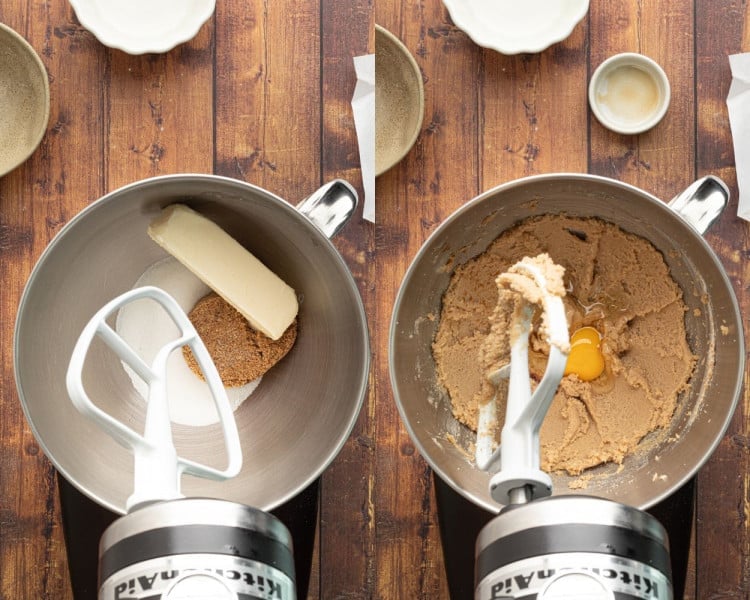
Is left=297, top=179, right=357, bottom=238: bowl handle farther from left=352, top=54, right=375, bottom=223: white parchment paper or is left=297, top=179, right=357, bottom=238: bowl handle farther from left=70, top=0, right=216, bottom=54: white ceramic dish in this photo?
left=70, top=0, right=216, bottom=54: white ceramic dish

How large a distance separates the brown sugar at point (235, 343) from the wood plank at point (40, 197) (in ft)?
0.78

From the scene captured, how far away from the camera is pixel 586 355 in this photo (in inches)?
44.6

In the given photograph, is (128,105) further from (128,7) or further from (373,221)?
(373,221)

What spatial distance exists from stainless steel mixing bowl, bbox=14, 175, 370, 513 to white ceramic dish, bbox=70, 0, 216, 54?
0.75 ft

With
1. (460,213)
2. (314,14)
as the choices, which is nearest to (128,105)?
(314,14)

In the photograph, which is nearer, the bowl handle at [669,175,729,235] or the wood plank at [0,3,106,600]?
the bowl handle at [669,175,729,235]

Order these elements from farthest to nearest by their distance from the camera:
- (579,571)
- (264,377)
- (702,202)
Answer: (264,377) → (702,202) → (579,571)

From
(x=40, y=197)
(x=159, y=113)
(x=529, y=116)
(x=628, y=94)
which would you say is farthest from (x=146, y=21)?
(x=628, y=94)

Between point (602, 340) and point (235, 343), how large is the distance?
1.54 feet

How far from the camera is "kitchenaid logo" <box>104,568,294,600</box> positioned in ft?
2.50

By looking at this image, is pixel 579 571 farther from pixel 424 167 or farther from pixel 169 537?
pixel 424 167

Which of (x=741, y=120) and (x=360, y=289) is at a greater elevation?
(x=741, y=120)

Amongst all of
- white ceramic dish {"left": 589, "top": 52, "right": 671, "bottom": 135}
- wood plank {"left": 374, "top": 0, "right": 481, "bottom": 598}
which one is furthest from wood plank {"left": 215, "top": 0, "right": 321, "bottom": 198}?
white ceramic dish {"left": 589, "top": 52, "right": 671, "bottom": 135}

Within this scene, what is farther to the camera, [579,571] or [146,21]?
[146,21]
